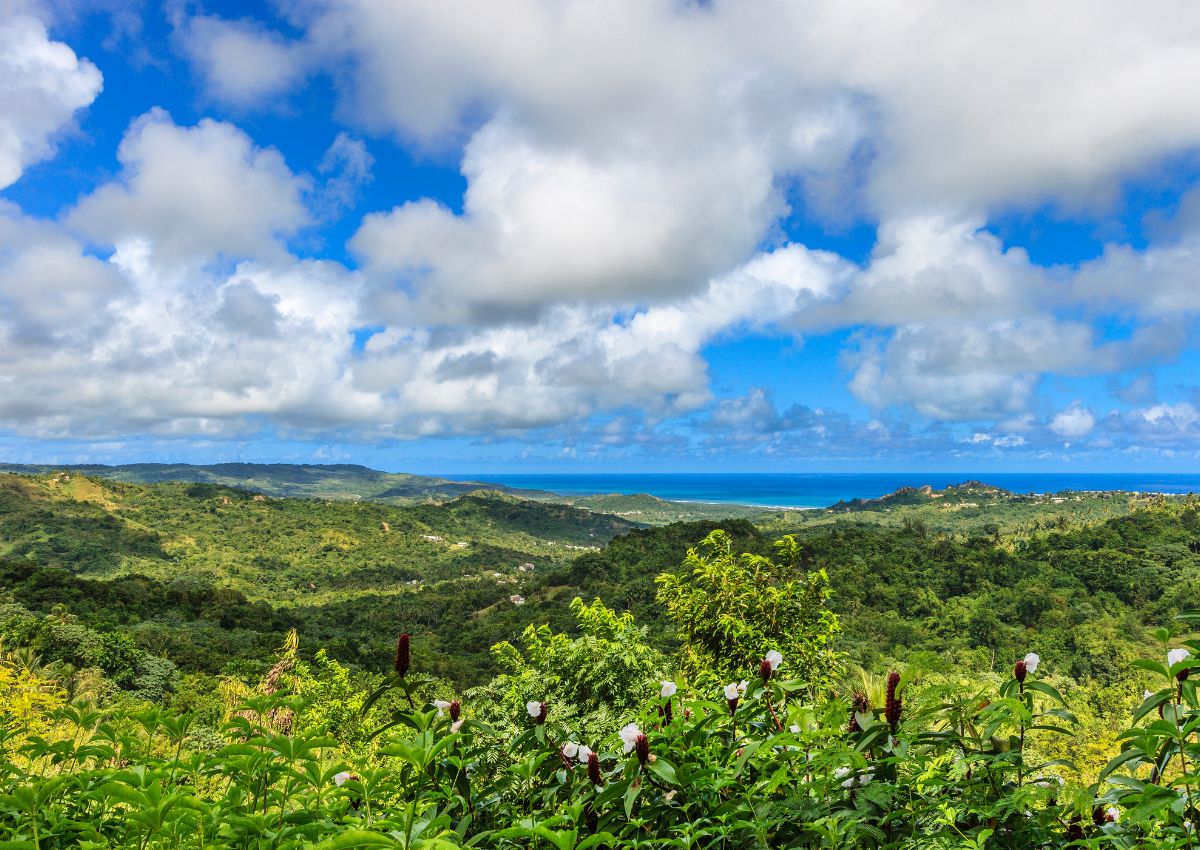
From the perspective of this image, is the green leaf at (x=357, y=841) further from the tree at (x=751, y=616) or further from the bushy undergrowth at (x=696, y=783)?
the tree at (x=751, y=616)

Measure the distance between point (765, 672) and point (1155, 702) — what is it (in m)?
1.00

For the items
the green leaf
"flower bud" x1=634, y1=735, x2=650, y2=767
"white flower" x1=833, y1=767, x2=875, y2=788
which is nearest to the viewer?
the green leaf

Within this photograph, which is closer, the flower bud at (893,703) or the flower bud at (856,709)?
the flower bud at (893,703)

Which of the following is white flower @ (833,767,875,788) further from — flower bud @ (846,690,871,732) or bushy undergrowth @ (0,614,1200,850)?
flower bud @ (846,690,871,732)

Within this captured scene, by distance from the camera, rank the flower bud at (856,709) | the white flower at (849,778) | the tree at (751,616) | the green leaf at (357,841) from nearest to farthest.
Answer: the green leaf at (357,841) → the white flower at (849,778) → the flower bud at (856,709) → the tree at (751,616)

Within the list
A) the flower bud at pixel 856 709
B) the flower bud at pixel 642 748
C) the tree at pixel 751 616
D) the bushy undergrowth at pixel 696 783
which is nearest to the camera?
the bushy undergrowth at pixel 696 783

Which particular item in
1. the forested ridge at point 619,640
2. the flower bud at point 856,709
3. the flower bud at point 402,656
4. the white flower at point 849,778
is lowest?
the forested ridge at point 619,640

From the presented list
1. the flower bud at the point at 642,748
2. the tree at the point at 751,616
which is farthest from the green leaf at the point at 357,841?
the tree at the point at 751,616

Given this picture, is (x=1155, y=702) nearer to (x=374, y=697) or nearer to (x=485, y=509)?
(x=374, y=697)

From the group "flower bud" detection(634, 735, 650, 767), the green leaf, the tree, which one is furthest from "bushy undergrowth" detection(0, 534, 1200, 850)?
the tree

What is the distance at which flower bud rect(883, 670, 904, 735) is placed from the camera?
5.90 ft

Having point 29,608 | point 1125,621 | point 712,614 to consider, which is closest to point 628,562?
point 1125,621

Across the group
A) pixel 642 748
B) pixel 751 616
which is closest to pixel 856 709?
pixel 642 748

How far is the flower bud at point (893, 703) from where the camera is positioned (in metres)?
1.80
